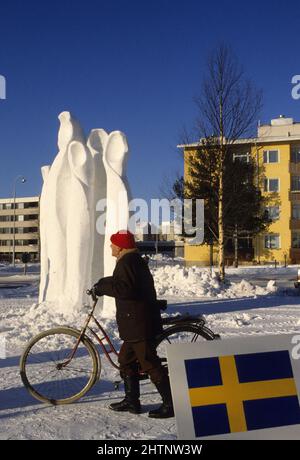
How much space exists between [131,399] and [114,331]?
14.2 feet

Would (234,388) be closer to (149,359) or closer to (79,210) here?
(149,359)

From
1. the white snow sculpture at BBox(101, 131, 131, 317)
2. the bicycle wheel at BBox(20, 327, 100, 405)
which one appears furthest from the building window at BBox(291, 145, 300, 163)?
the bicycle wheel at BBox(20, 327, 100, 405)

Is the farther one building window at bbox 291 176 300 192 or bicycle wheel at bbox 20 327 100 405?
building window at bbox 291 176 300 192

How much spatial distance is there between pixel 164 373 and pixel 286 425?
4.32 feet

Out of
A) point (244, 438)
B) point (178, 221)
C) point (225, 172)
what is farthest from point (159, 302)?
point (178, 221)

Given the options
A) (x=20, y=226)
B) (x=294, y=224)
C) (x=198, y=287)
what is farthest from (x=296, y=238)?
(x=20, y=226)

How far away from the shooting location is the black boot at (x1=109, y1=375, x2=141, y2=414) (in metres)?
5.17

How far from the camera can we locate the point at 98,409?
5285 mm

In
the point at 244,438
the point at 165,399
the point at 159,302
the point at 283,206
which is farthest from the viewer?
the point at 283,206

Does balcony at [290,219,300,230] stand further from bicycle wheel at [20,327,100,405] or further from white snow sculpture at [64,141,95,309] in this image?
bicycle wheel at [20,327,100,405]

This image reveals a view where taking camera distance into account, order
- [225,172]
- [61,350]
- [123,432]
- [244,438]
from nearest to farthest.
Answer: [244,438] < [123,432] < [61,350] < [225,172]

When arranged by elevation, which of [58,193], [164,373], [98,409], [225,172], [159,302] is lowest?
[98,409]

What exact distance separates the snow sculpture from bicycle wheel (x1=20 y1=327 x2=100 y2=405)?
546 cm
